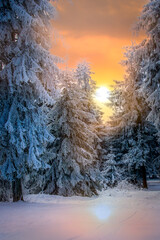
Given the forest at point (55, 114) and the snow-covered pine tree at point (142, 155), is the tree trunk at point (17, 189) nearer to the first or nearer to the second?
the forest at point (55, 114)

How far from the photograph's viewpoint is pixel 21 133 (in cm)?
828

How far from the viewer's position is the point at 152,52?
13219 millimetres

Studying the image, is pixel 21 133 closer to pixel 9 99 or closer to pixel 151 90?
pixel 9 99

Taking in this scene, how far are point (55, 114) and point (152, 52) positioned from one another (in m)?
8.14

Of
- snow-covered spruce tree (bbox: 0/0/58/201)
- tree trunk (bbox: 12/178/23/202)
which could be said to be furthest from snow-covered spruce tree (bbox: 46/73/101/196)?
snow-covered spruce tree (bbox: 0/0/58/201)

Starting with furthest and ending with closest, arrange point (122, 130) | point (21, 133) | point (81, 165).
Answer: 1. point (122, 130)
2. point (81, 165)
3. point (21, 133)

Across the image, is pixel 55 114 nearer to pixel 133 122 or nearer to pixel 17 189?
pixel 17 189

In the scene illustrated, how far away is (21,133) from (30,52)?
151 inches

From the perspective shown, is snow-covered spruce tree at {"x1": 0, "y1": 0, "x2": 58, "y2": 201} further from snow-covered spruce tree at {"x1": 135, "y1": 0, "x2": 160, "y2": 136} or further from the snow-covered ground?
snow-covered spruce tree at {"x1": 135, "y1": 0, "x2": 160, "y2": 136}

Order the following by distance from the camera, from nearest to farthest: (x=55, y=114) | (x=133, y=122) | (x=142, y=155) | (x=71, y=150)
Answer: (x=71, y=150), (x=55, y=114), (x=142, y=155), (x=133, y=122)

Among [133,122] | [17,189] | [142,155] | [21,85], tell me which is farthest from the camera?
[133,122]

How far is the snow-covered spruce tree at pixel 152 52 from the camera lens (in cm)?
1253

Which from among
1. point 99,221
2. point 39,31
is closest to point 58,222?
point 99,221

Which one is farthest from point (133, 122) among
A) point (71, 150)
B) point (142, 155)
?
point (71, 150)
